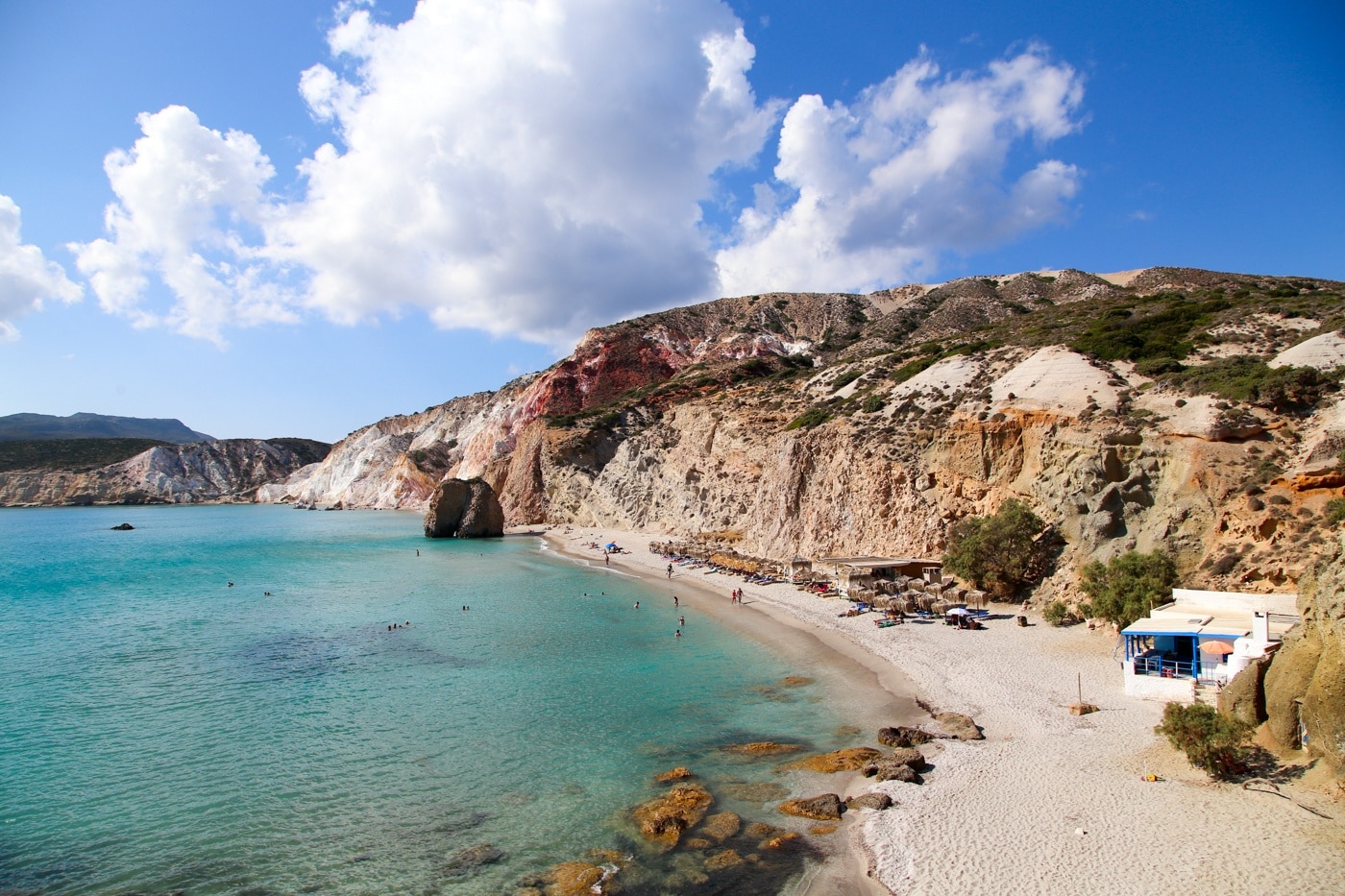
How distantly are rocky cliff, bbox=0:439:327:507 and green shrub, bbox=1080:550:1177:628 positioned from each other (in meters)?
159

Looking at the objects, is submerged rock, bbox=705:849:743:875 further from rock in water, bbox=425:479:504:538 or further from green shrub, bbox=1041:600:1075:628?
rock in water, bbox=425:479:504:538

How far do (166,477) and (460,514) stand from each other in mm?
105501

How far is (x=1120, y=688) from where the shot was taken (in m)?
16.9

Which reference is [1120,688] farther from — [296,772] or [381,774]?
[296,772]

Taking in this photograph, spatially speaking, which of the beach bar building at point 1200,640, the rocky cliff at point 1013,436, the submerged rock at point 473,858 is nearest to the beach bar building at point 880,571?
the rocky cliff at point 1013,436

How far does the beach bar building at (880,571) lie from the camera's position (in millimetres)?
29959

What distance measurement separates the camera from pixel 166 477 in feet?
457

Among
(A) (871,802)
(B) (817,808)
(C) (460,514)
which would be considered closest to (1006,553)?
(A) (871,802)

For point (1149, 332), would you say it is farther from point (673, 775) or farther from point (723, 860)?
point (723, 860)

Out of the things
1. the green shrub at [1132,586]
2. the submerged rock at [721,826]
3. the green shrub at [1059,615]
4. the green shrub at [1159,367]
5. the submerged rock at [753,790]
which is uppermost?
the green shrub at [1159,367]

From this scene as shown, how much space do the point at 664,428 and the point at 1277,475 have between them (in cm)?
4759

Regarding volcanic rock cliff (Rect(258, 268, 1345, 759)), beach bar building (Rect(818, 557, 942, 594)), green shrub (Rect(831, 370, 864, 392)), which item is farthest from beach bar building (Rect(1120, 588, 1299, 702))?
green shrub (Rect(831, 370, 864, 392))

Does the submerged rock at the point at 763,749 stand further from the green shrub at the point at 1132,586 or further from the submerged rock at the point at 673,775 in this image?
the green shrub at the point at 1132,586

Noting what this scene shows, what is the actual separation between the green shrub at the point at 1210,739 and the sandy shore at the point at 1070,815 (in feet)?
1.17
